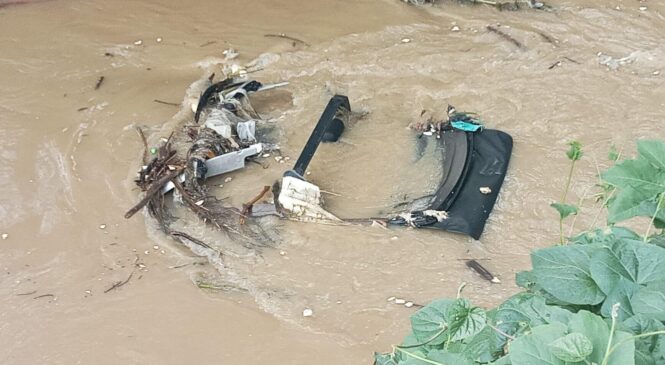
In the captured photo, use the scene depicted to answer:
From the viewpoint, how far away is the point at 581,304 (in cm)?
126

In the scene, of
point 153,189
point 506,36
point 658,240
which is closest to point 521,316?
point 658,240

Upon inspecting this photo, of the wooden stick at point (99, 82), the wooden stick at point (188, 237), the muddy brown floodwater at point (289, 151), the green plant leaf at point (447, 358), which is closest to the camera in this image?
the green plant leaf at point (447, 358)

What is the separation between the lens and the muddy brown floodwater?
3.67 meters

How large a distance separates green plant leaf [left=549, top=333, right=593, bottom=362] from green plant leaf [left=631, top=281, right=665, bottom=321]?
0.71ft

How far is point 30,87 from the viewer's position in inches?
220

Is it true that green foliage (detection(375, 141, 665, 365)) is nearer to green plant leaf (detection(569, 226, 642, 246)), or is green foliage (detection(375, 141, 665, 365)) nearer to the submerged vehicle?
green plant leaf (detection(569, 226, 642, 246))

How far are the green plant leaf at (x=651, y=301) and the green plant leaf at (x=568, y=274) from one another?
0.06 metres

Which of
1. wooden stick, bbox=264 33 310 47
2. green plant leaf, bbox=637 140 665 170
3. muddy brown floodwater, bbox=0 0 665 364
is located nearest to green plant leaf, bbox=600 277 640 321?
green plant leaf, bbox=637 140 665 170

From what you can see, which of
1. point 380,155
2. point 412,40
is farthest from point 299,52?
point 380,155

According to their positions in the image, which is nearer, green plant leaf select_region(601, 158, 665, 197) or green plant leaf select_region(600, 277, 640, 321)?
green plant leaf select_region(600, 277, 640, 321)

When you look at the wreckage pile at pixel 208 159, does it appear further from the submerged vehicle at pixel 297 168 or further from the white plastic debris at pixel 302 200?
the white plastic debris at pixel 302 200

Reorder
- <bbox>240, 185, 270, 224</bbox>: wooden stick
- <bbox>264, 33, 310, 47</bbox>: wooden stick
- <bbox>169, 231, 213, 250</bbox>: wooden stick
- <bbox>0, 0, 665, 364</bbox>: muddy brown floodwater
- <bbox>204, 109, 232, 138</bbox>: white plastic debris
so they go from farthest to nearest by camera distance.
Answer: <bbox>264, 33, 310, 47</bbox>: wooden stick
<bbox>204, 109, 232, 138</bbox>: white plastic debris
<bbox>240, 185, 270, 224</bbox>: wooden stick
<bbox>169, 231, 213, 250</bbox>: wooden stick
<bbox>0, 0, 665, 364</bbox>: muddy brown floodwater

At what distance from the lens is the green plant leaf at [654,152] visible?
1374mm

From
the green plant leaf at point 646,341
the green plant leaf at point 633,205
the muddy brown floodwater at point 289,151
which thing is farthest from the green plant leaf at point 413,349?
the muddy brown floodwater at point 289,151
